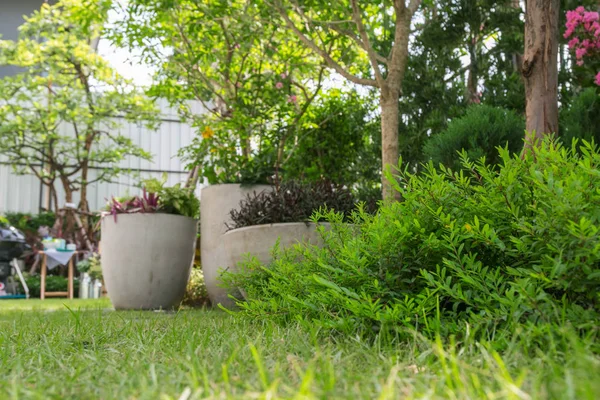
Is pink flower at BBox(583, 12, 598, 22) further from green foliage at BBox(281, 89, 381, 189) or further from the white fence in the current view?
the white fence

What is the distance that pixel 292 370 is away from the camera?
1.04m

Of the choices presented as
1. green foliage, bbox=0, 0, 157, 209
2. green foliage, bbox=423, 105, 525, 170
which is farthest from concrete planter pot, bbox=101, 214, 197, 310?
green foliage, bbox=0, 0, 157, 209

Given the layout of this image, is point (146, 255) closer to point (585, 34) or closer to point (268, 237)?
point (268, 237)

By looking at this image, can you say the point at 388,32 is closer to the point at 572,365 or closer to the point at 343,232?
the point at 343,232

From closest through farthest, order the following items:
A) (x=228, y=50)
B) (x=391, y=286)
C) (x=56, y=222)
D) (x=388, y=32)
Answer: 1. (x=391, y=286)
2. (x=388, y=32)
3. (x=228, y=50)
4. (x=56, y=222)

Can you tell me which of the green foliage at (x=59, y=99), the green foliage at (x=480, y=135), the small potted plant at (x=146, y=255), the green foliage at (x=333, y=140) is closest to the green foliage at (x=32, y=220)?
the green foliage at (x=59, y=99)

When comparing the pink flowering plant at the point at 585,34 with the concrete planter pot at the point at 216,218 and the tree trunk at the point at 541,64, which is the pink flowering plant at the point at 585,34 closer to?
the tree trunk at the point at 541,64

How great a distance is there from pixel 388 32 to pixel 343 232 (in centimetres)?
354

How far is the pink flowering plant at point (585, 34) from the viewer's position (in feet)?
12.5

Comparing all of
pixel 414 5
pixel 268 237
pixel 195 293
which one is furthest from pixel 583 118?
pixel 195 293

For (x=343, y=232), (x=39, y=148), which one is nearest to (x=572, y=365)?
(x=343, y=232)

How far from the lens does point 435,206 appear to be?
4.98 ft

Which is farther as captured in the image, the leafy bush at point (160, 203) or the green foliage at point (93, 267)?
the green foliage at point (93, 267)

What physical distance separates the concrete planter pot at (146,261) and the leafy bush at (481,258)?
105 inches
